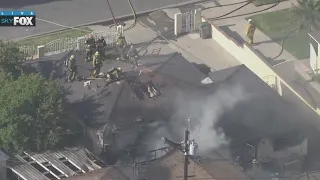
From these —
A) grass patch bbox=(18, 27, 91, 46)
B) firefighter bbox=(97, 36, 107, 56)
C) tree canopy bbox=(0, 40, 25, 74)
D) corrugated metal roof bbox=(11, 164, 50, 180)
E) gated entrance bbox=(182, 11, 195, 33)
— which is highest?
gated entrance bbox=(182, 11, 195, 33)

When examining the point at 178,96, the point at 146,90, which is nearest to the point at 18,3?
the point at 146,90

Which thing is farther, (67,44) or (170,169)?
(67,44)

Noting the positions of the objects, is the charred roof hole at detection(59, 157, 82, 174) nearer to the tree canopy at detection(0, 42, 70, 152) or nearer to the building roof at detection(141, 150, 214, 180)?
the tree canopy at detection(0, 42, 70, 152)

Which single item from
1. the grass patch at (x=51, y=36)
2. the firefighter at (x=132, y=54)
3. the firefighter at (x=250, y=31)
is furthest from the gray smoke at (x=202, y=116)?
the grass patch at (x=51, y=36)

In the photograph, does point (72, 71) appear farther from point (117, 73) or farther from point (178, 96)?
point (178, 96)

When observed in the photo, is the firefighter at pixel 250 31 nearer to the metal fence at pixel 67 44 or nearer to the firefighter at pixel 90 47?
the metal fence at pixel 67 44

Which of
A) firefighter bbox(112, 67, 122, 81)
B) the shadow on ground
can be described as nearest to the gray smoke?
firefighter bbox(112, 67, 122, 81)
